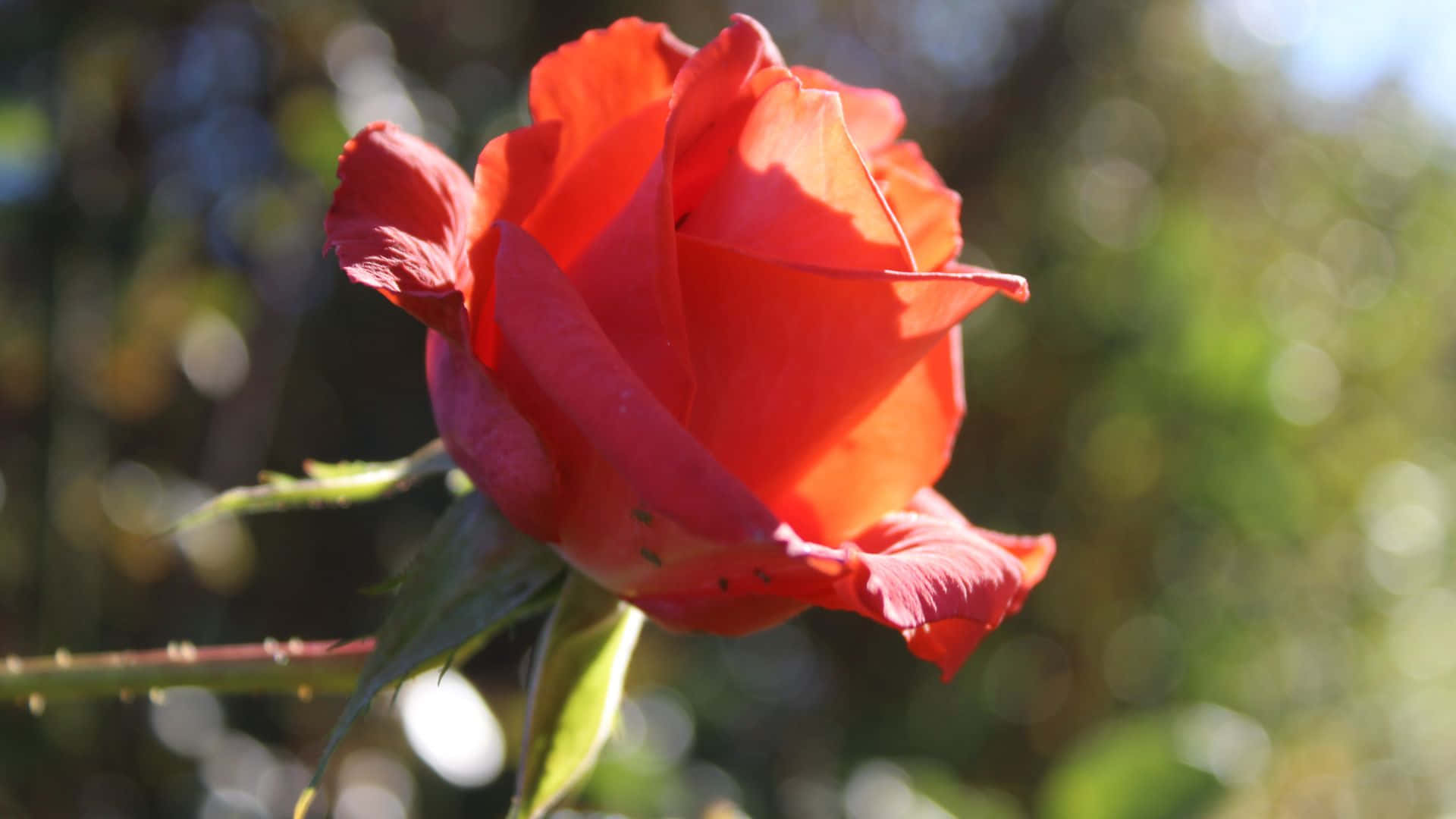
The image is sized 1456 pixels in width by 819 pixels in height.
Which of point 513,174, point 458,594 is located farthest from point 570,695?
point 513,174

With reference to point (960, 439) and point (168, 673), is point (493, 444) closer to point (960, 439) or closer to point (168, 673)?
point (168, 673)

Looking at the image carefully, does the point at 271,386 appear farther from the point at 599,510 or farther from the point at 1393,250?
the point at 1393,250

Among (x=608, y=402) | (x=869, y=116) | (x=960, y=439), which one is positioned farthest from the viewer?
(x=960, y=439)

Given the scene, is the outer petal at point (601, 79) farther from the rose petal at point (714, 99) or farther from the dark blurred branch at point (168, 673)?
the dark blurred branch at point (168, 673)

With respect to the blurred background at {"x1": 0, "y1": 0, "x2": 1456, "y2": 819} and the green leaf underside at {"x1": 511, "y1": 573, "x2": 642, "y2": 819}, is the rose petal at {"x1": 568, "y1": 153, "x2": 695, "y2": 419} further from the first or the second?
the blurred background at {"x1": 0, "y1": 0, "x2": 1456, "y2": 819}

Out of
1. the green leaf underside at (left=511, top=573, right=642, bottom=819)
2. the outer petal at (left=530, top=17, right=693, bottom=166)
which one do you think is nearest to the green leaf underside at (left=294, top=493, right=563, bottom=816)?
the green leaf underside at (left=511, top=573, right=642, bottom=819)

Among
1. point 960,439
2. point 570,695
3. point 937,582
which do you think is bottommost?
point 960,439
